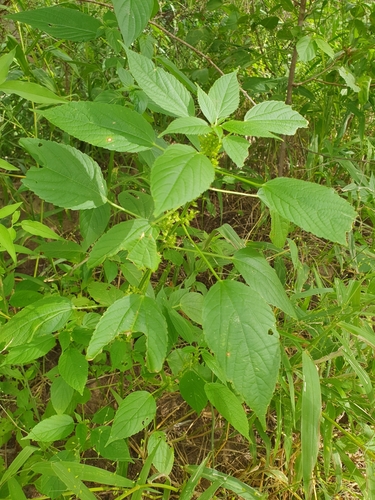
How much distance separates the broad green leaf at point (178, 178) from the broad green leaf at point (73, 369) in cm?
48

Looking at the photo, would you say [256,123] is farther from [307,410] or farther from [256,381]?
[307,410]

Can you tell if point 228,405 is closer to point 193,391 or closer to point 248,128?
point 193,391

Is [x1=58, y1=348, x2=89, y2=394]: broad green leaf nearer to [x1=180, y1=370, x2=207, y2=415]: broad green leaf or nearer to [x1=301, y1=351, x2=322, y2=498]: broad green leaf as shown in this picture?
[x1=180, y1=370, x2=207, y2=415]: broad green leaf

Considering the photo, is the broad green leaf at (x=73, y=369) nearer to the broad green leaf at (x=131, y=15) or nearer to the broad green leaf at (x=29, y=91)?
the broad green leaf at (x=29, y=91)

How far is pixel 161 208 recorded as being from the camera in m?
0.60

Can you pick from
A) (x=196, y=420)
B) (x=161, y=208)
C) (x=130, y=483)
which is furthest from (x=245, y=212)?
(x=161, y=208)

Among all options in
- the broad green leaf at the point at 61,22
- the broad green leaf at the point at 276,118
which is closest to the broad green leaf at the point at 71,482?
the broad green leaf at the point at 276,118

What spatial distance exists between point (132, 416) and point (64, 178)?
519 millimetres

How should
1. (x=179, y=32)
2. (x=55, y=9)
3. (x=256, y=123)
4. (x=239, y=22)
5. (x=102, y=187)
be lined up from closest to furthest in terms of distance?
(x=256, y=123) → (x=102, y=187) → (x=55, y=9) → (x=239, y=22) → (x=179, y=32)

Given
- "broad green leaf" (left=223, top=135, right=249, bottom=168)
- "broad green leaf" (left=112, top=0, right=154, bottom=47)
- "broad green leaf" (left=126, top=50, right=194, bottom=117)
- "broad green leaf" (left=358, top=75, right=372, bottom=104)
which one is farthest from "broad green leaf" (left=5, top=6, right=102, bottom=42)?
"broad green leaf" (left=358, top=75, right=372, bottom=104)

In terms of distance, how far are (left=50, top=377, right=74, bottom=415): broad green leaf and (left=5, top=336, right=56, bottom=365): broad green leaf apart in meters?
0.12

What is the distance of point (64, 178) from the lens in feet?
2.77

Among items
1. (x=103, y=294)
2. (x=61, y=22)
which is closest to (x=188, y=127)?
(x=103, y=294)

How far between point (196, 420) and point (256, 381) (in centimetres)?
80
